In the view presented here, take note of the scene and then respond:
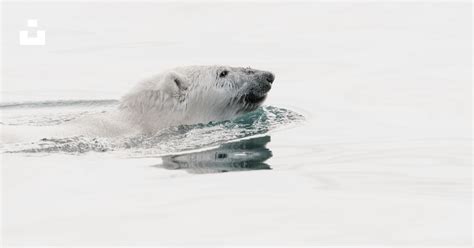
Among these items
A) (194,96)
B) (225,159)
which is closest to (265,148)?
(225,159)

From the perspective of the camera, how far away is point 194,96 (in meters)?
13.9

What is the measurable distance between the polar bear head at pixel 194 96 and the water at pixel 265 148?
21 cm

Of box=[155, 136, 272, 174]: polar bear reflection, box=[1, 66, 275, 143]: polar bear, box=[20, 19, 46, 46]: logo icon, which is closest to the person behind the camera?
box=[155, 136, 272, 174]: polar bear reflection

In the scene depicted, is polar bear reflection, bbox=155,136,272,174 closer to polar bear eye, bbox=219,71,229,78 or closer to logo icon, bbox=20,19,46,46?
polar bear eye, bbox=219,71,229,78

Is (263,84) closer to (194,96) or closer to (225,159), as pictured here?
(194,96)

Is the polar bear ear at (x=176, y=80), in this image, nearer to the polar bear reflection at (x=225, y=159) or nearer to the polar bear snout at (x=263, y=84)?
the polar bear snout at (x=263, y=84)

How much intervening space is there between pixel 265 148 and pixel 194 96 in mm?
1364

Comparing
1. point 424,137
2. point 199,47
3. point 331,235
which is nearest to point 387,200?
point 331,235

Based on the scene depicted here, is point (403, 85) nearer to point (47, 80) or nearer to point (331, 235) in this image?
point (47, 80)

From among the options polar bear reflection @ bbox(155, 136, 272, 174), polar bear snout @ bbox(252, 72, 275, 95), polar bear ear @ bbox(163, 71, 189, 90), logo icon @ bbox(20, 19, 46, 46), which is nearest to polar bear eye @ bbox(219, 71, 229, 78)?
polar bear snout @ bbox(252, 72, 275, 95)

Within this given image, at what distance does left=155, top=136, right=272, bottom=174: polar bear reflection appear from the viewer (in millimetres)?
11810

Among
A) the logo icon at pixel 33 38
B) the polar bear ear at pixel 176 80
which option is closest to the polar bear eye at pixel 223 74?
the polar bear ear at pixel 176 80

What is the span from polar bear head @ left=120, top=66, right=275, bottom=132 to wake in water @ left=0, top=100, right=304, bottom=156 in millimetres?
143

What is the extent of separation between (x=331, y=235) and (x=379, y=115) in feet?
21.8
